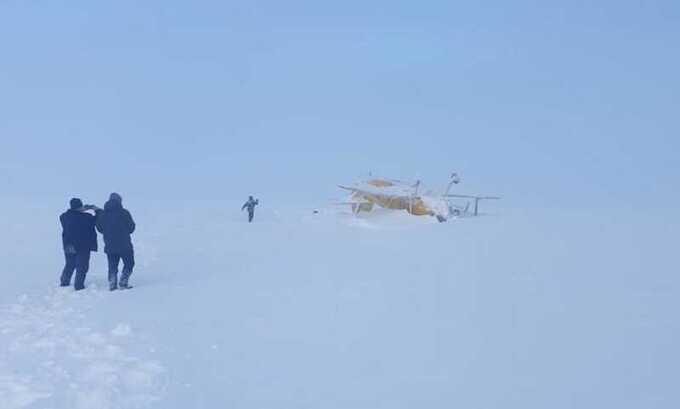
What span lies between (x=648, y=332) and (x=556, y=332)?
0.98 meters

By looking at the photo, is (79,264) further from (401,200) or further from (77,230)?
(401,200)

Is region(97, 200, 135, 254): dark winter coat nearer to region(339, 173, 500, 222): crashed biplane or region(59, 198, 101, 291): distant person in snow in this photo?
region(59, 198, 101, 291): distant person in snow

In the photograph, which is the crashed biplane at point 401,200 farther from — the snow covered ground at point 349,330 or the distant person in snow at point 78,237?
the distant person in snow at point 78,237

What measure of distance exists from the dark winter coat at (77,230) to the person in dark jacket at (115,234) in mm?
186

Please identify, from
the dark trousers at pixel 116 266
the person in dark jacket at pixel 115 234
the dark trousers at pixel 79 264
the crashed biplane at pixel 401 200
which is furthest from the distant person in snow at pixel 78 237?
the crashed biplane at pixel 401 200

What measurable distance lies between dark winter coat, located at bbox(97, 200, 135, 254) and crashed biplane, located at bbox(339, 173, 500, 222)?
12.9 m

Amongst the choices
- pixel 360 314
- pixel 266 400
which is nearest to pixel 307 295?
pixel 360 314

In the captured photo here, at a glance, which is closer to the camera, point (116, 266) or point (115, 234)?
point (115, 234)

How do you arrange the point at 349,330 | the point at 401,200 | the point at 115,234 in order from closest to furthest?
the point at 349,330 < the point at 115,234 < the point at 401,200

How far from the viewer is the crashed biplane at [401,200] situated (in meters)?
21.6

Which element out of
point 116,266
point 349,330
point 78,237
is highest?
point 78,237

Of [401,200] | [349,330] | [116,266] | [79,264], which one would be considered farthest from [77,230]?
[401,200]

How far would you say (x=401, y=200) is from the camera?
73.0 feet

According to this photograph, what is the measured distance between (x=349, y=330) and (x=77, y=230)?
14.8 feet
